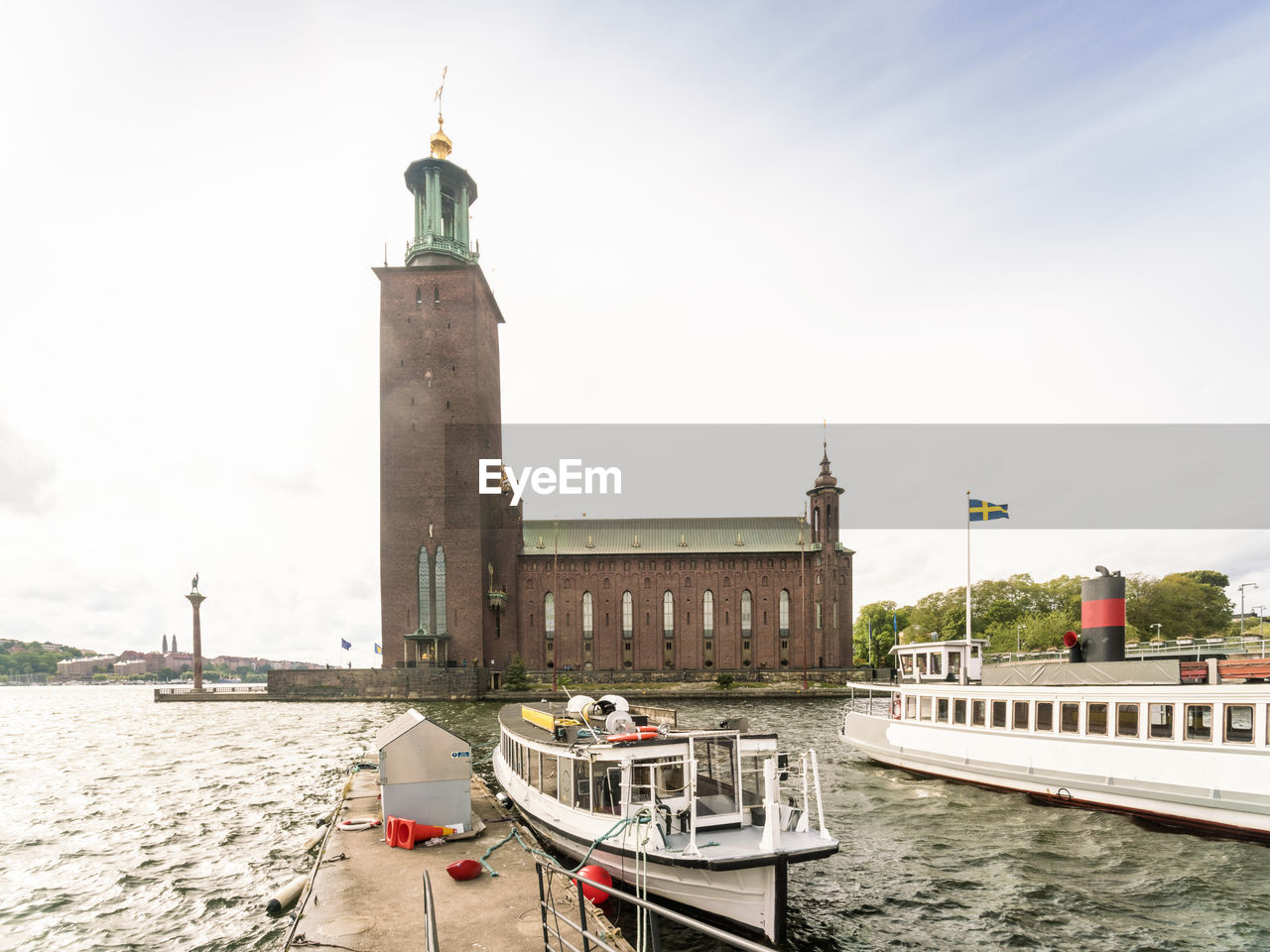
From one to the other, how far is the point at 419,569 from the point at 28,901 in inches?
2591

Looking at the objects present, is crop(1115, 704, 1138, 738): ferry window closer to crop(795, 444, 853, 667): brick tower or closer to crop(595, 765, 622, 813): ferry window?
crop(595, 765, 622, 813): ferry window

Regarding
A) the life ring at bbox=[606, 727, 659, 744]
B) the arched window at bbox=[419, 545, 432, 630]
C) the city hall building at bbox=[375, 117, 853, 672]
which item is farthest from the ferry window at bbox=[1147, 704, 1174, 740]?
the arched window at bbox=[419, 545, 432, 630]

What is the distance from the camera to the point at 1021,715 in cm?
2884

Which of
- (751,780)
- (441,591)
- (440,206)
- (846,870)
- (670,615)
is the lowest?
(670,615)

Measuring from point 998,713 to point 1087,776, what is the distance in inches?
170

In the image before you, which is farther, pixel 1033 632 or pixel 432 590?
pixel 1033 632

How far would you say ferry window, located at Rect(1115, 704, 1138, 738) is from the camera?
82.7 feet

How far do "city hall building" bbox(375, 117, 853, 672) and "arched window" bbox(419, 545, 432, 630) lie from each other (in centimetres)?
16

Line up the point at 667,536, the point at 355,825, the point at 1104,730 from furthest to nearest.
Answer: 1. the point at 667,536
2. the point at 1104,730
3. the point at 355,825

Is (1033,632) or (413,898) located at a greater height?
(413,898)

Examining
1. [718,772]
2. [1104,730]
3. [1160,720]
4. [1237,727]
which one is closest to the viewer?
[718,772]

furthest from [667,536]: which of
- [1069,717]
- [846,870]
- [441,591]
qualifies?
[846,870]

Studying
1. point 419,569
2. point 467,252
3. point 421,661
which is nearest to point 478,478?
point 419,569

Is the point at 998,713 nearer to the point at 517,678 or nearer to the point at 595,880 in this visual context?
the point at 595,880
